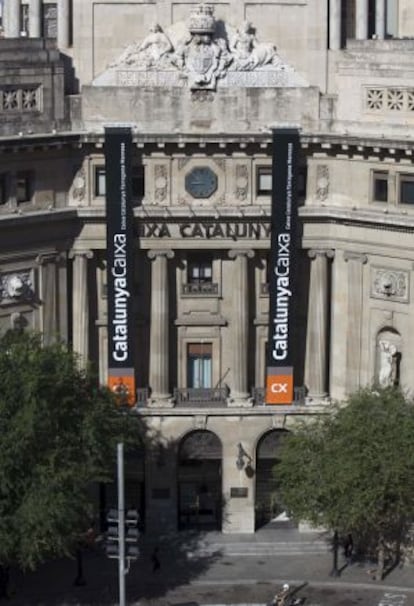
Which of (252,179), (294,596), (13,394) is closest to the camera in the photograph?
(13,394)

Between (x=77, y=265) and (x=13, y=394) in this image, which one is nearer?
(x=13, y=394)

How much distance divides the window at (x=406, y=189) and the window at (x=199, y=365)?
1229cm

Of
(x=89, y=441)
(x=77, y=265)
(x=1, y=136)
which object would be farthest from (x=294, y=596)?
(x=1, y=136)

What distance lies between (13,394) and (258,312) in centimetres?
1868

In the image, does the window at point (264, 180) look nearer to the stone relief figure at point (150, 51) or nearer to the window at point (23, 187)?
the stone relief figure at point (150, 51)

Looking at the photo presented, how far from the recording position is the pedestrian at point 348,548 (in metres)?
87.3

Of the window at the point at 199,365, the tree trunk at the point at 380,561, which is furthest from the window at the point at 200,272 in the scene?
the tree trunk at the point at 380,561

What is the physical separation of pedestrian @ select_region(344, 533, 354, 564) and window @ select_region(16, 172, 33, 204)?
72.8 feet

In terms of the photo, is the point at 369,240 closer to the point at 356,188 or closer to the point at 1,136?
the point at 356,188

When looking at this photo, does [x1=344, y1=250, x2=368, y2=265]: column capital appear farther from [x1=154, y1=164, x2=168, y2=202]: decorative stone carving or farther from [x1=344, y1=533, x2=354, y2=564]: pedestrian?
[x1=344, y1=533, x2=354, y2=564]: pedestrian

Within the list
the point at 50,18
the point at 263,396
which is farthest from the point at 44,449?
the point at 50,18

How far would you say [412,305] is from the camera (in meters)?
87.4

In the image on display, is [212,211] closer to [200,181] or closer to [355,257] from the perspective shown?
[200,181]

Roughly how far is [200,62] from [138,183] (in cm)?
657
